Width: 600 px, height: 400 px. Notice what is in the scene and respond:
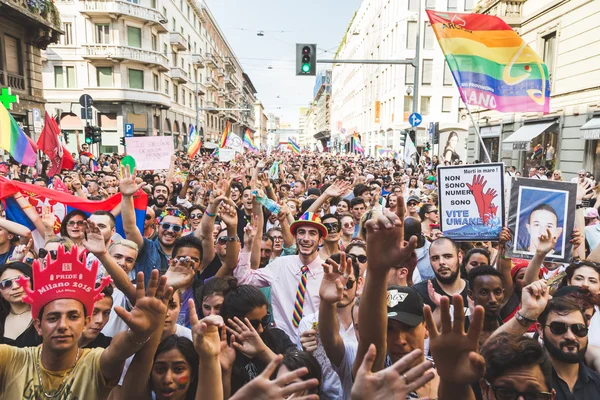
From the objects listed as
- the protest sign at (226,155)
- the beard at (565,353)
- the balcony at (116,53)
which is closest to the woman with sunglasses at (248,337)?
the beard at (565,353)

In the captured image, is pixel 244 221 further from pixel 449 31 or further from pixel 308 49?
A: pixel 308 49

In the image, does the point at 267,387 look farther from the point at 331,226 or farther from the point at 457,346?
the point at 331,226

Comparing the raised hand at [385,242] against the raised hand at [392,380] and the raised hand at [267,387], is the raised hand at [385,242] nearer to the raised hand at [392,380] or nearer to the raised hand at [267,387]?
the raised hand at [392,380]

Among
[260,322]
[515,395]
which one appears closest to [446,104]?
[260,322]

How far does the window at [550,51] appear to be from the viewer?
16828 mm

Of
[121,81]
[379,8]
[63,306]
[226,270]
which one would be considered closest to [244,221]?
[226,270]

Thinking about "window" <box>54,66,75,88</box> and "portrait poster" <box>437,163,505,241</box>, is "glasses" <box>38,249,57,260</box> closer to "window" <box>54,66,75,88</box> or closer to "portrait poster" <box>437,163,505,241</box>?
"portrait poster" <box>437,163,505,241</box>

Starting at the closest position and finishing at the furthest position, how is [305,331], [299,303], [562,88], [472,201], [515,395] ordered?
[515,395] < [305,331] < [299,303] < [472,201] < [562,88]

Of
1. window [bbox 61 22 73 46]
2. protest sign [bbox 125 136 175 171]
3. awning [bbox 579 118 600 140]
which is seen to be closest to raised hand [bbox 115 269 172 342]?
protest sign [bbox 125 136 175 171]

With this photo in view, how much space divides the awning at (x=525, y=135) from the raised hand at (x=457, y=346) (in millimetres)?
17489

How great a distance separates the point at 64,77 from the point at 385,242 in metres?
36.2

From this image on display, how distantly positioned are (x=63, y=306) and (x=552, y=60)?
19.3 m

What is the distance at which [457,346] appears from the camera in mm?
1823

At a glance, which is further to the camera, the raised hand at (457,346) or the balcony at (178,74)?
the balcony at (178,74)
